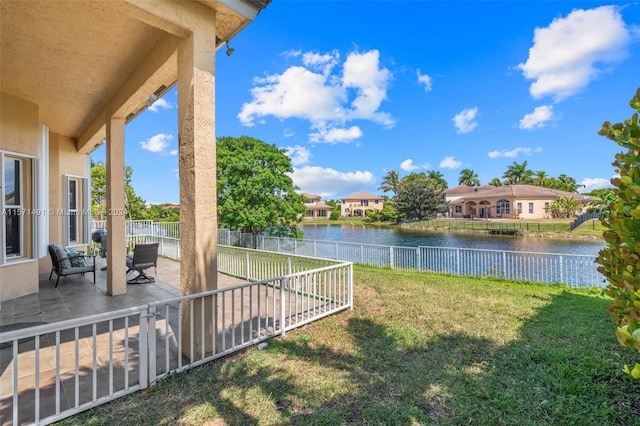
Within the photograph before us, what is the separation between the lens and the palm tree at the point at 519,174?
52.0 metres

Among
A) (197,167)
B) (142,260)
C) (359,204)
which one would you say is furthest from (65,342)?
(359,204)

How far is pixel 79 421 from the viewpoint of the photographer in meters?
2.21

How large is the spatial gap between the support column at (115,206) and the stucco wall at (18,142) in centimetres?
141

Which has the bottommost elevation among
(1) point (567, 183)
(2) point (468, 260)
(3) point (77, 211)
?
(2) point (468, 260)

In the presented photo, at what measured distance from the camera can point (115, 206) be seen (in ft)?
17.4

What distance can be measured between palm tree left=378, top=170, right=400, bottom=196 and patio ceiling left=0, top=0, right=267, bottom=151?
5325 centimetres

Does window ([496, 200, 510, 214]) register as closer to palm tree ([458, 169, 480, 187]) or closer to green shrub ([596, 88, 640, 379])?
palm tree ([458, 169, 480, 187])

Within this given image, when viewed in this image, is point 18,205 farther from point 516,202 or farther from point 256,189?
point 516,202

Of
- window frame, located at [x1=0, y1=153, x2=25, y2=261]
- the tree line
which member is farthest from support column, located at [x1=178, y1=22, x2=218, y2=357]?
the tree line

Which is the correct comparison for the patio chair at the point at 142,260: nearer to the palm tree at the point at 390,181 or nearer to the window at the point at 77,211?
the window at the point at 77,211

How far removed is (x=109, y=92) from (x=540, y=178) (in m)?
62.4

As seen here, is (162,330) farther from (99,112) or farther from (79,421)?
(99,112)

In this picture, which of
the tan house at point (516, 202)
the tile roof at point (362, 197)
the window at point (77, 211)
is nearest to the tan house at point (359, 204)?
the tile roof at point (362, 197)

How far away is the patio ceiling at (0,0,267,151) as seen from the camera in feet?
9.37
